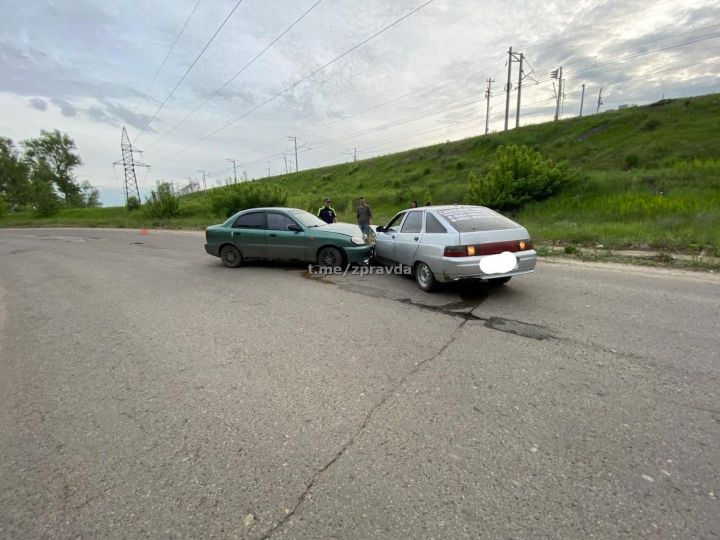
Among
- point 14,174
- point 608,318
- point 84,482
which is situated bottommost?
point 84,482

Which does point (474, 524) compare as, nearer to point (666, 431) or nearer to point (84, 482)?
point (666, 431)

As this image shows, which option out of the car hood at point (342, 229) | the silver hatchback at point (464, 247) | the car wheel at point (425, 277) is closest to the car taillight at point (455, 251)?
the silver hatchback at point (464, 247)

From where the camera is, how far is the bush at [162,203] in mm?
29844

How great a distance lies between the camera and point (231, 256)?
335 inches

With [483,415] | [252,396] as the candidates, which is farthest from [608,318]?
[252,396]

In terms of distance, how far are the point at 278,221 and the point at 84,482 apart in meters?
6.42

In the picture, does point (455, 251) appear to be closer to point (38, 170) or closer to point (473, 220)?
point (473, 220)

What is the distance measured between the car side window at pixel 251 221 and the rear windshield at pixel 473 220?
174 inches

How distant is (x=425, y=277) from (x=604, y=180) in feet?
48.8

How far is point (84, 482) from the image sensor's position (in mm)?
2107

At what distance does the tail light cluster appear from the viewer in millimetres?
5016

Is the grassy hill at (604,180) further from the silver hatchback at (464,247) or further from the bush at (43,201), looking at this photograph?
the silver hatchback at (464,247)

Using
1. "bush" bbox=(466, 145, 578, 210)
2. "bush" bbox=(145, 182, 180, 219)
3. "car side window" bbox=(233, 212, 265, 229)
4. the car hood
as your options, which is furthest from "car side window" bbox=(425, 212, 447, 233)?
"bush" bbox=(145, 182, 180, 219)

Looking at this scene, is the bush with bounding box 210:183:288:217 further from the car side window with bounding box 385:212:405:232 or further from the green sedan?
the car side window with bounding box 385:212:405:232
